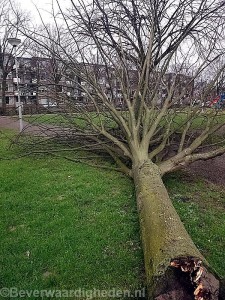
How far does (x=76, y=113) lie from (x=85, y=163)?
5.26 feet

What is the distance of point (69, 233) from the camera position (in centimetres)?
356

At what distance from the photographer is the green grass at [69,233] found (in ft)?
9.20

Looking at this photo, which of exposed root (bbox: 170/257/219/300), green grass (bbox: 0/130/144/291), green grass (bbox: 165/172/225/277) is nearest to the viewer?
exposed root (bbox: 170/257/219/300)

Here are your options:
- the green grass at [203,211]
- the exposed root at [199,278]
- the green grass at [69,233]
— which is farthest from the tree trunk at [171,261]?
the green grass at [203,211]

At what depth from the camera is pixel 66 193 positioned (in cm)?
497

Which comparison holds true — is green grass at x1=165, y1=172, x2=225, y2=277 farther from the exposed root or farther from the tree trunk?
the exposed root

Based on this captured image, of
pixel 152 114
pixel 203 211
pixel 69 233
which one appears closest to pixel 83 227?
pixel 69 233

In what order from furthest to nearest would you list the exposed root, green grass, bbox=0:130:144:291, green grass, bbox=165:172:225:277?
green grass, bbox=165:172:225:277 < green grass, bbox=0:130:144:291 < the exposed root

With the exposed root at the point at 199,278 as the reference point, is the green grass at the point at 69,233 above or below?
below

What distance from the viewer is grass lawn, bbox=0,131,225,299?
2.84 metres

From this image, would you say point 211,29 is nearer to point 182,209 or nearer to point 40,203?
point 182,209

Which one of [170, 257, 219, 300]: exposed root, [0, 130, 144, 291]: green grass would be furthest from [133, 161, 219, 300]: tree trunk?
[0, 130, 144, 291]: green grass

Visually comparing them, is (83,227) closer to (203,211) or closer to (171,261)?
(171,261)

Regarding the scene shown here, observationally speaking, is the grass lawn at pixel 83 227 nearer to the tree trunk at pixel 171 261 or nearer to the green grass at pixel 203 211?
the green grass at pixel 203 211
